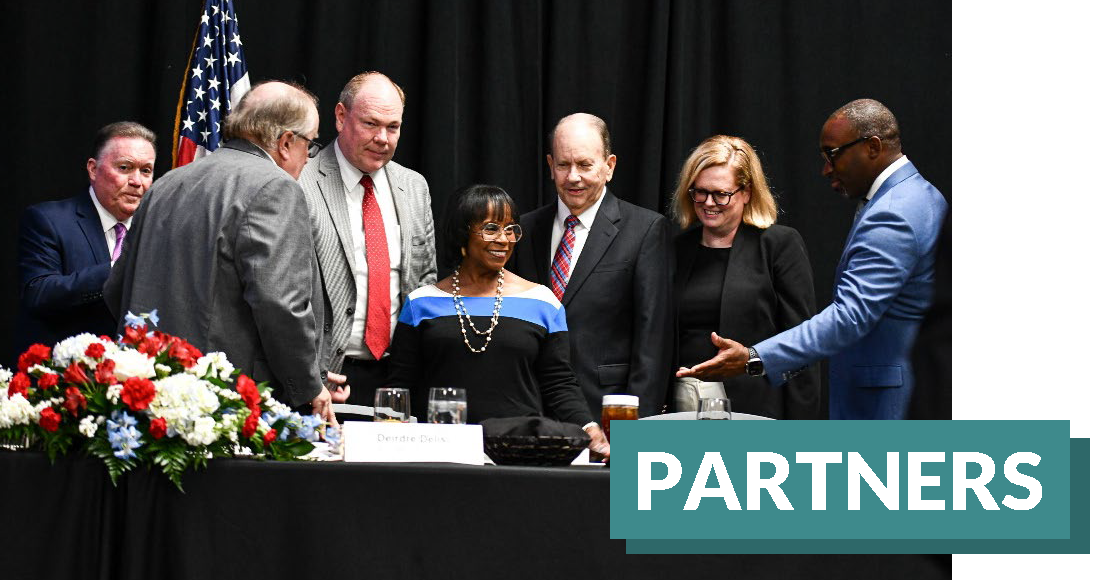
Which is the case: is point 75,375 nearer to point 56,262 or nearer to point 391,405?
point 391,405

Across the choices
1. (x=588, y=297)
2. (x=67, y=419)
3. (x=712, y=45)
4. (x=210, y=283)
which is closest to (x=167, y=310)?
(x=210, y=283)

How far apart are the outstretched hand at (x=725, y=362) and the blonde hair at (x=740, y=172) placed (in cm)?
62

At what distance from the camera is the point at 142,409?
206 centimetres

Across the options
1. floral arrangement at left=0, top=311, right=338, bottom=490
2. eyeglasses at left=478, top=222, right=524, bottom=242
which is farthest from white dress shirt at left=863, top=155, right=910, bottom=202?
floral arrangement at left=0, top=311, right=338, bottom=490

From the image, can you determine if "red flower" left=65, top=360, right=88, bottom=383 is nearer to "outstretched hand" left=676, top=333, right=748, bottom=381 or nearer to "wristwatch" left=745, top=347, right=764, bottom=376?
"outstretched hand" left=676, top=333, right=748, bottom=381

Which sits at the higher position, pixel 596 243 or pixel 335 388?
pixel 596 243

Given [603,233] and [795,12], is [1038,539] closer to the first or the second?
[603,233]

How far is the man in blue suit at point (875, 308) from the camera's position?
9.82 ft

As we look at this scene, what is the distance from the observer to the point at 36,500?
6.82 feet

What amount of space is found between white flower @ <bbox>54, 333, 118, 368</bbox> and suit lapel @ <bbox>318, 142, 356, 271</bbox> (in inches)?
Answer: 48.4

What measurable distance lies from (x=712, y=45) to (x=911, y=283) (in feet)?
6.39

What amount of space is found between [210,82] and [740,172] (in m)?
2.04

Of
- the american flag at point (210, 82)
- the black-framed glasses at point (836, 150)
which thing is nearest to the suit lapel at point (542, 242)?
the black-framed glasses at point (836, 150)

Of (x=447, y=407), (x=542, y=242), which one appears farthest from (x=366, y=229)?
(x=447, y=407)
